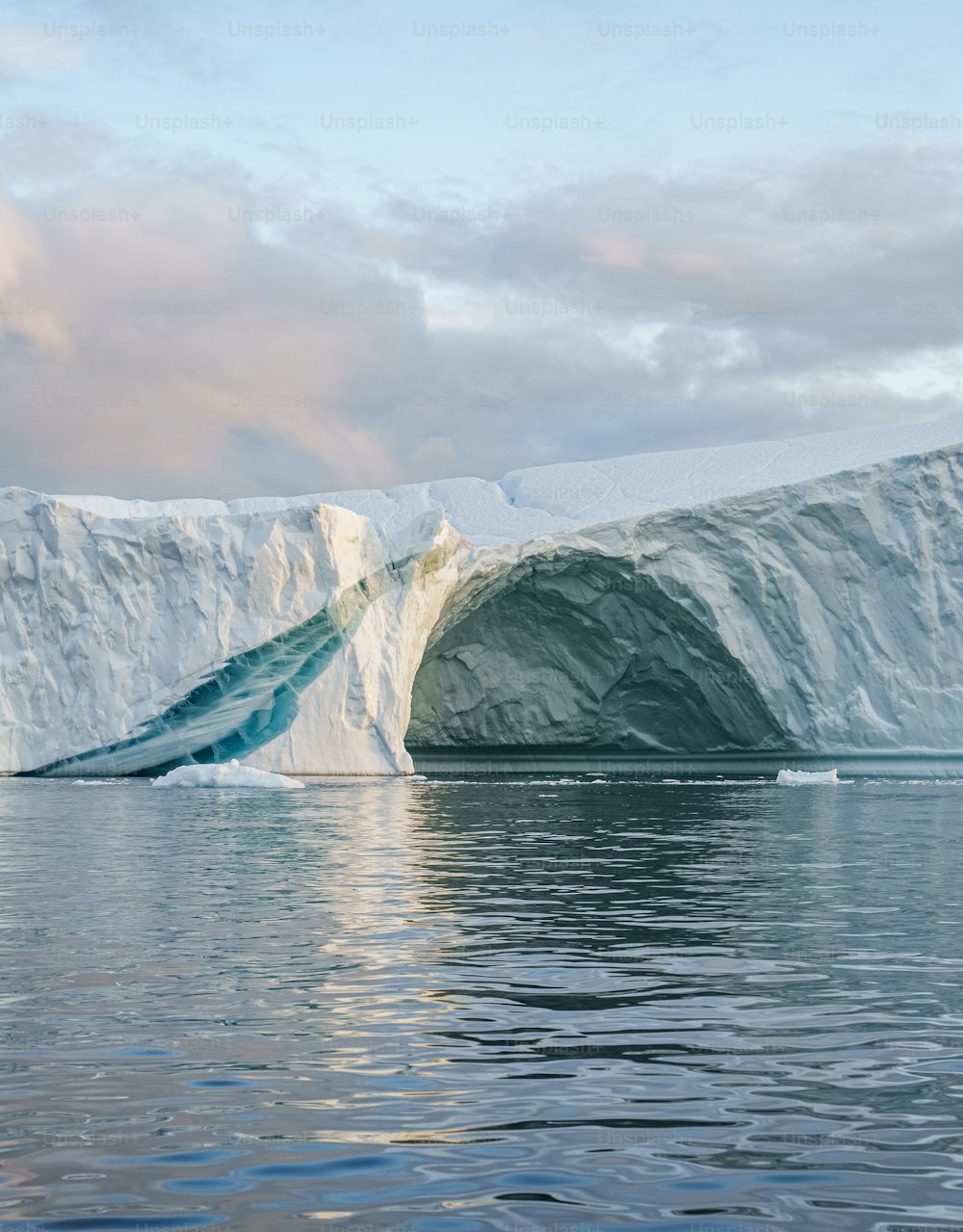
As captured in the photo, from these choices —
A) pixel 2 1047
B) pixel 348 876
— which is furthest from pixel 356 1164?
pixel 348 876

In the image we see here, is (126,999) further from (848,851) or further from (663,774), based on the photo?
(663,774)

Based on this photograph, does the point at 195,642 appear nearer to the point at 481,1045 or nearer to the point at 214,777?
the point at 214,777

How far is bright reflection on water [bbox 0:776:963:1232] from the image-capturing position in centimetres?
328

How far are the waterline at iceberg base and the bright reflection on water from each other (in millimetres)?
14642

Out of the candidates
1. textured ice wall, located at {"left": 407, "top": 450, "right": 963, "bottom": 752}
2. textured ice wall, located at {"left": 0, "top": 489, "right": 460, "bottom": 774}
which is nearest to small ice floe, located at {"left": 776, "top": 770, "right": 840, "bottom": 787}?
textured ice wall, located at {"left": 407, "top": 450, "right": 963, "bottom": 752}

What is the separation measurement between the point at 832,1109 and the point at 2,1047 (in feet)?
9.04

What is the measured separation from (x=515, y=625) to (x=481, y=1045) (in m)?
27.7

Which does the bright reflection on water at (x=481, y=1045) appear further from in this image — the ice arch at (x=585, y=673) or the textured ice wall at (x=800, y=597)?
the ice arch at (x=585, y=673)

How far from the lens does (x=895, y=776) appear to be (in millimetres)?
28359

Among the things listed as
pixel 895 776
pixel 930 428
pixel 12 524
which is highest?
pixel 930 428

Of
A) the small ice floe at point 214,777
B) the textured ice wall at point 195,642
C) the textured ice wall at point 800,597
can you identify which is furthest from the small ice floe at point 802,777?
the small ice floe at point 214,777

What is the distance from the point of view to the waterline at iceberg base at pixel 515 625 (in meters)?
25.5

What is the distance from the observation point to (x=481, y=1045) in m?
4.75

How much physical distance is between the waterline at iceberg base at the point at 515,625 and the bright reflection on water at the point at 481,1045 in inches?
576
